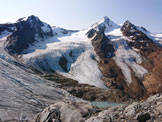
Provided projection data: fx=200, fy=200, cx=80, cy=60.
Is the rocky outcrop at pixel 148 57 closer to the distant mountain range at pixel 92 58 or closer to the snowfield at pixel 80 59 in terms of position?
the distant mountain range at pixel 92 58

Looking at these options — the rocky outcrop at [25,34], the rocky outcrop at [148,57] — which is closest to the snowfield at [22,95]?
the rocky outcrop at [25,34]

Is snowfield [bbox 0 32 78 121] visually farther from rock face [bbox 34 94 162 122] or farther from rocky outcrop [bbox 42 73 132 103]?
rock face [bbox 34 94 162 122]

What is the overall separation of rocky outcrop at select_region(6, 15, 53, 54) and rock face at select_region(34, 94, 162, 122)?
9615 centimetres

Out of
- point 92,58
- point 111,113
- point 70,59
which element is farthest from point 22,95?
point 92,58

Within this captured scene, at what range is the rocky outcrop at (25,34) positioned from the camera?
117069 millimetres

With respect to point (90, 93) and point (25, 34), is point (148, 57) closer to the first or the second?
point (90, 93)

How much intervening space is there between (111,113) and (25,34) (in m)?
129

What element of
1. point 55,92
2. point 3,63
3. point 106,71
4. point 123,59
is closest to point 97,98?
point 55,92

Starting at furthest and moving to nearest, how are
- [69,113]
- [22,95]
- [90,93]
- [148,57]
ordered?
1. [148,57]
2. [90,93]
3. [22,95]
4. [69,113]

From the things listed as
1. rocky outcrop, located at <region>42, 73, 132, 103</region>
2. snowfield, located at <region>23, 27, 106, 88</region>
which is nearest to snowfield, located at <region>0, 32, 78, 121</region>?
rocky outcrop, located at <region>42, 73, 132, 103</region>

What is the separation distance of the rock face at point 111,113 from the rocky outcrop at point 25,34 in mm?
96146

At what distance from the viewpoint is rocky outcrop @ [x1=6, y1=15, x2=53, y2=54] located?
117 m

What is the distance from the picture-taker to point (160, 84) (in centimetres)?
9106

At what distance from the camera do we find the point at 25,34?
444 ft
